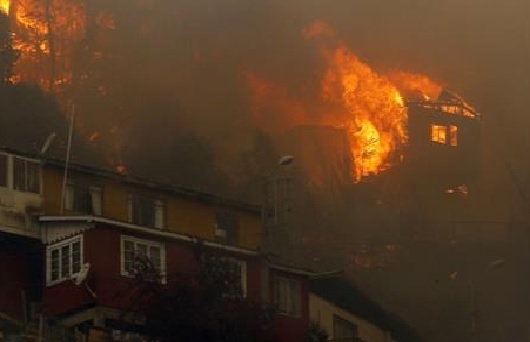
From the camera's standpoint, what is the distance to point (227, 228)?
149ft

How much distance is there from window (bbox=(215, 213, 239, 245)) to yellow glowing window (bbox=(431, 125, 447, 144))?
131 ft

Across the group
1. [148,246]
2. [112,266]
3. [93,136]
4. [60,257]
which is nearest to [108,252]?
[112,266]

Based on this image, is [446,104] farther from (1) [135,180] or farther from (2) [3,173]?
(2) [3,173]

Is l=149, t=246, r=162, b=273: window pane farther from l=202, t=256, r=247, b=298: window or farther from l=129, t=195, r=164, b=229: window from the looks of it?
l=129, t=195, r=164, b=229: window

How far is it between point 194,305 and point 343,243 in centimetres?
3239

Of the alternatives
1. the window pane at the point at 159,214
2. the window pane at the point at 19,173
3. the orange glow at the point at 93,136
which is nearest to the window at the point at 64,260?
the window pane at the point at 19,173

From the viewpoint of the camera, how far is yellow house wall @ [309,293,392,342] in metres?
44.4

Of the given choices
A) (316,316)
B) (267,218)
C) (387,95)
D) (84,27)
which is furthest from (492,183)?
(267,218)

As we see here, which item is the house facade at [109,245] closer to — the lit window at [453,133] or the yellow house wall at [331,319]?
the yellow house wall at [331,319]

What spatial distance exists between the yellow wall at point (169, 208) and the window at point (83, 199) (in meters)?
0.23

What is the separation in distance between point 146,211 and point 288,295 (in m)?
6.14

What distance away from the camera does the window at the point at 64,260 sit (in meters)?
37.2

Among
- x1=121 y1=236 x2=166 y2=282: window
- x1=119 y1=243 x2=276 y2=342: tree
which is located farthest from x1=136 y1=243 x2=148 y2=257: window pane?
x1=119 y1=243 x2=276 y2=342: tree

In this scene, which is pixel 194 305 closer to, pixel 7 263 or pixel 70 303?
pixel 70 303
